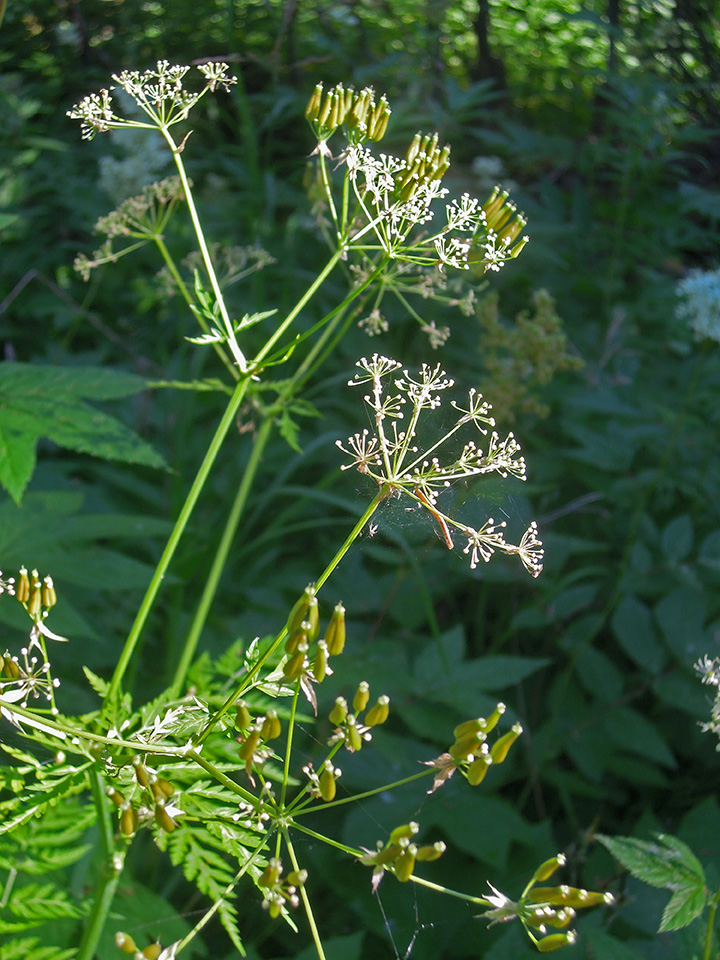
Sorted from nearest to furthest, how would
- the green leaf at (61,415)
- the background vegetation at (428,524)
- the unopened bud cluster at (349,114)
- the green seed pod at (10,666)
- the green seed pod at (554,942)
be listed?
the green seed pod at (554,942) < the green seed pod at (10,666) < the unopened bud cluster at (349,114) < the green leaf at (61,415) < the background vegetation at (428,524)

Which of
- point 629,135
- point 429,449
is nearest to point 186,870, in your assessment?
point 429,449

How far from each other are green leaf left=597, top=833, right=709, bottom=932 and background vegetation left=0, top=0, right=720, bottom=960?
19cm

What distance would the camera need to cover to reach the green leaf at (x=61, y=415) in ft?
4.90

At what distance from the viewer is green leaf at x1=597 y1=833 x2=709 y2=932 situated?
1.18 m

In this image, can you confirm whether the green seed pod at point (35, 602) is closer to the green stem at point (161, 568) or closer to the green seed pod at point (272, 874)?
the green stem at point (161, 568)

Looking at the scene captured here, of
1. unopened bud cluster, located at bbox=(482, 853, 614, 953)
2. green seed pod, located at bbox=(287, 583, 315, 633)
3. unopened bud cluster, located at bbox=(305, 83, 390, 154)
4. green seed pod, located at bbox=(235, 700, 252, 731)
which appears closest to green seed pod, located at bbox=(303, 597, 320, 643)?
green seed pod, located at bbox=(287, 583, 315, 633)

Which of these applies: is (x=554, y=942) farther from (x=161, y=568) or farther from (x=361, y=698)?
(x=161, y=568)

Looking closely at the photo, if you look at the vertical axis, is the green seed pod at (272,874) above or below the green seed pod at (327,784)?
below

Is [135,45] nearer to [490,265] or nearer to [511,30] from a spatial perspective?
[511,30]

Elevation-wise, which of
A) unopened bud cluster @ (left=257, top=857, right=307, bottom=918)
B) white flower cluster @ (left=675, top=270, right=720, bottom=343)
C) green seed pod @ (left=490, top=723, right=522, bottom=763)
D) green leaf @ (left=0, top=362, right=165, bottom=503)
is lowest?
white flower cluster @ (left=675, top=270, right=720, bottom=343)

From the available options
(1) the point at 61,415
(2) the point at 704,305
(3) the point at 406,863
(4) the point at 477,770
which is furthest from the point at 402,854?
(2) the point at 704,305

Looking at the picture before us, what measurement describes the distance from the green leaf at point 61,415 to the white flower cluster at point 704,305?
1803 mm

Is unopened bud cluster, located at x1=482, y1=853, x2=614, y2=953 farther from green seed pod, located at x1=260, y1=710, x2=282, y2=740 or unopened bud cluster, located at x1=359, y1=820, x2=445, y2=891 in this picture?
green seed pod, located at x1=260, y1=710, x2=282, y2=740

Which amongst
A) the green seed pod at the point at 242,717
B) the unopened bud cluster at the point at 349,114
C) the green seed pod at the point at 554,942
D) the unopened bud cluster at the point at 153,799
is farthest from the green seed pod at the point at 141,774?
the unopened bud cluster at the point at 349,114
